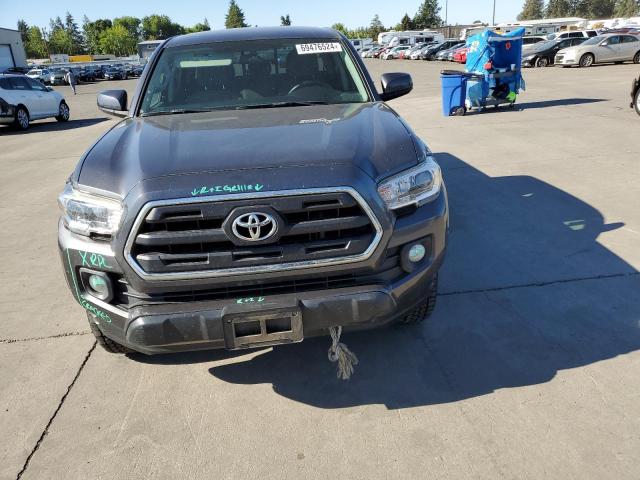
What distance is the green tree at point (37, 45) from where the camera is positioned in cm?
11525

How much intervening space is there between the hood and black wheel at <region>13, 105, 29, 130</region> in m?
13.8

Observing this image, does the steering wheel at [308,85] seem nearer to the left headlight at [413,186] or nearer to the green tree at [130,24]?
the left headlight at [413,186]

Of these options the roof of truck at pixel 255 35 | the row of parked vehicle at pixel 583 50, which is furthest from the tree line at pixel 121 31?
the roof of truck at pixel 255 35

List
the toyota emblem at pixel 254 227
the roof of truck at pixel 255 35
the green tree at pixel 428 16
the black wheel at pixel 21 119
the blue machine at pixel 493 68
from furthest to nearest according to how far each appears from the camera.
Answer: the green tree at pixel 428 16 → the black wheel at pixel 21 119 → the blue machine at pixel 493 68 → the roof of truck at pixel 255 35 → the toyota emblem at pixel 254 227

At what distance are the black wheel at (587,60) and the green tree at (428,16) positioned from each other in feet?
279

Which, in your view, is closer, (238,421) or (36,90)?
(238,421)

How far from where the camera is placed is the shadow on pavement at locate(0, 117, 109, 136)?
15.0m

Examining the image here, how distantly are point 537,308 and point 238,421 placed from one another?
2131 millimetres

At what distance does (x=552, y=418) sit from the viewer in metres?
2.52

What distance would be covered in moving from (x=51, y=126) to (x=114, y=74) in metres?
41.3

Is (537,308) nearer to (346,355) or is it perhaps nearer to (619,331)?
(619,331)

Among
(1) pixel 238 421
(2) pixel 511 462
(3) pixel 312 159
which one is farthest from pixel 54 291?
(2) pixel 511 462

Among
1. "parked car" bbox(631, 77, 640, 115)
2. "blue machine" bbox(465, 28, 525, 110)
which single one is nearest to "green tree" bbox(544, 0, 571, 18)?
"blue machine" bbox(465, 28, 525, 110)

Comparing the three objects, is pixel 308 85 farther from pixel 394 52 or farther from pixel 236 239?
pixel 394 52
